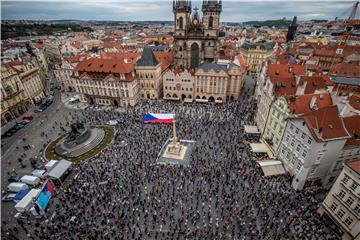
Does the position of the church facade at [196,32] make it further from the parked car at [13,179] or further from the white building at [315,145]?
the parked car at [13,179]

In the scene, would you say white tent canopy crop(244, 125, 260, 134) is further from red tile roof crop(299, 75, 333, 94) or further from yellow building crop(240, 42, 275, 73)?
yellow building crop(240, 42, 275, 73)

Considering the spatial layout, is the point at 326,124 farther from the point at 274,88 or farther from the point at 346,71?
the point at 346,71

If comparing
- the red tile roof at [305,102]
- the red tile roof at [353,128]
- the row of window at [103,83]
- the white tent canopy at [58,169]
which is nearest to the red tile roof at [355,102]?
the red tile roof at [305,102]

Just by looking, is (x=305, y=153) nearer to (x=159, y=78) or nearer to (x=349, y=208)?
(x=349, y=208)

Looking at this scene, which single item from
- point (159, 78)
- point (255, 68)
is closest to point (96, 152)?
point (159, 78)

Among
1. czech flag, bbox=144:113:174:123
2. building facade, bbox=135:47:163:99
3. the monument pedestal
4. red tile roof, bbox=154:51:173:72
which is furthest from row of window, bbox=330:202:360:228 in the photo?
red tile roof, bbox=154:51:173:72

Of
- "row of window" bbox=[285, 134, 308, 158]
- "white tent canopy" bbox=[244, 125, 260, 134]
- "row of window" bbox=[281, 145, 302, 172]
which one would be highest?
"row of window" bbox=[285, 134, 308, 158]
